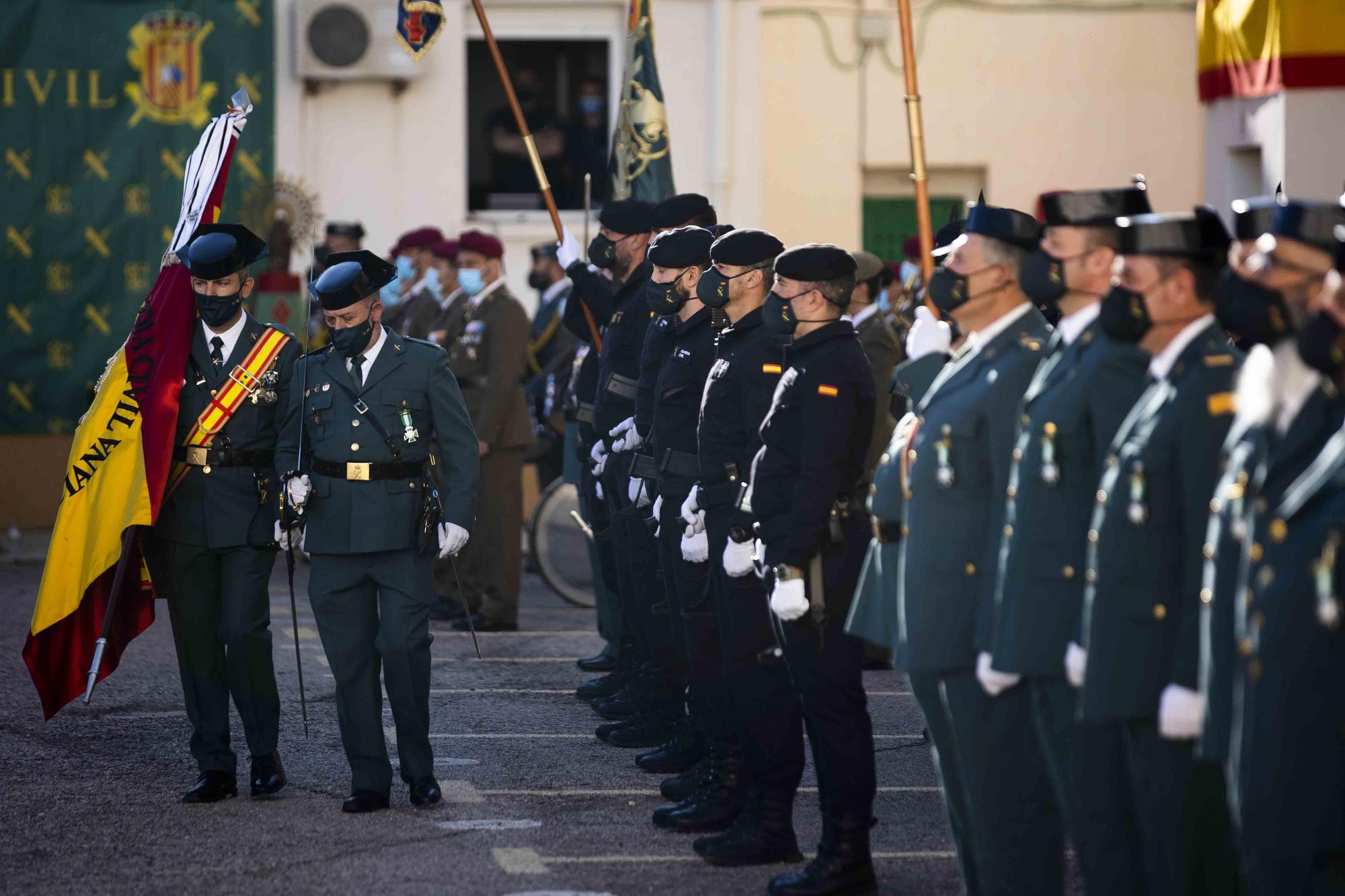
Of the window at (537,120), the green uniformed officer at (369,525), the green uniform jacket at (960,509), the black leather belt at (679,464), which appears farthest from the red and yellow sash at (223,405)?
the window at (537,120)

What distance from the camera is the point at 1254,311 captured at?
13.0 ft

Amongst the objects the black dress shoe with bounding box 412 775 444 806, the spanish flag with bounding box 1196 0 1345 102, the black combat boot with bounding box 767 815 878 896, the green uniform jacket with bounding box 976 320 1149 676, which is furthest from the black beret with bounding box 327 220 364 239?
the green uniform jacket with bounding box 976 320 1149 676

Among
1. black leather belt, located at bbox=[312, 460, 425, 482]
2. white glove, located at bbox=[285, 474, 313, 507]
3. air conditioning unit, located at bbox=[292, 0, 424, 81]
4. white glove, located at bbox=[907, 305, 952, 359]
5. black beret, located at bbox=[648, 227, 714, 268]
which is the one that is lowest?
white glove, located at bbox=[285, 474, 313, 507]

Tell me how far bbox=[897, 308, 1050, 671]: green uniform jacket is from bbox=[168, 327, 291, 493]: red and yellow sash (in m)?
3.17

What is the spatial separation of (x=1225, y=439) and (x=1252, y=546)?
453 millimetres

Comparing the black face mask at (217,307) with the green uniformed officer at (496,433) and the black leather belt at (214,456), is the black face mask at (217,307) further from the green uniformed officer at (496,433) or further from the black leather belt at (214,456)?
the green uniformed officer at (496,433)

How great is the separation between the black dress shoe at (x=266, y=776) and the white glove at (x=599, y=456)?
7.06 feet

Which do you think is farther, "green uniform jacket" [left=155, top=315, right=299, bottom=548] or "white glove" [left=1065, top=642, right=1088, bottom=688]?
"green uniform jacket" [left=155, top=315, right=299, bottom=548]

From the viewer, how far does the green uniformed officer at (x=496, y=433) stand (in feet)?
38.4

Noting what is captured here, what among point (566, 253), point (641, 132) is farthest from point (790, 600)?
point (641, 132)

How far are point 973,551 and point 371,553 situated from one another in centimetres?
269

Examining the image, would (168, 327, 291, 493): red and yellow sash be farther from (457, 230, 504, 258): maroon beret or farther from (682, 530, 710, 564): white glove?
(457, 230, 504, 258): maroon beret

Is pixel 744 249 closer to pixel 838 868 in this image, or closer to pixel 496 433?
pixel 838 868

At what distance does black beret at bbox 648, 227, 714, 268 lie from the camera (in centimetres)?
771
